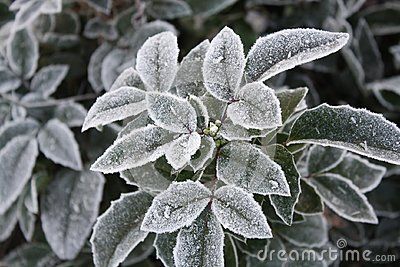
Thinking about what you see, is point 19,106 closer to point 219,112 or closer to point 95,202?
point 95,202

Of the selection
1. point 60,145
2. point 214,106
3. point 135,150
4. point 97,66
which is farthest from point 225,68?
point 97,66

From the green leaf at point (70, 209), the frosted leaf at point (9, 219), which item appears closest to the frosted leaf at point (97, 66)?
the green leaf at point (70, 209)

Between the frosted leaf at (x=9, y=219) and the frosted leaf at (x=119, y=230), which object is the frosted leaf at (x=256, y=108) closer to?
the frosted leaf at (x=119, y=230)

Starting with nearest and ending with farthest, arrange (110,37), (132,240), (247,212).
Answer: (247,212), (132,240), (110,37)

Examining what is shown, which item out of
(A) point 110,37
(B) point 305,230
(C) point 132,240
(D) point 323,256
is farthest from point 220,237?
(A) point 110,37

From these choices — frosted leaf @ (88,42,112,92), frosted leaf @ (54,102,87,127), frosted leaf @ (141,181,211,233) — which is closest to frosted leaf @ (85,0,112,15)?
frosted leaf @ (88,42,112,92)

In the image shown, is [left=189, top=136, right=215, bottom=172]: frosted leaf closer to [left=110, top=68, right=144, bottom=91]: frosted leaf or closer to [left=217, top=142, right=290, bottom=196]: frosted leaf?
[left=217, top=142, right=290, bottom=196]: frosted leaf

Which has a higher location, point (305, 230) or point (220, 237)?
point (220, 237)
